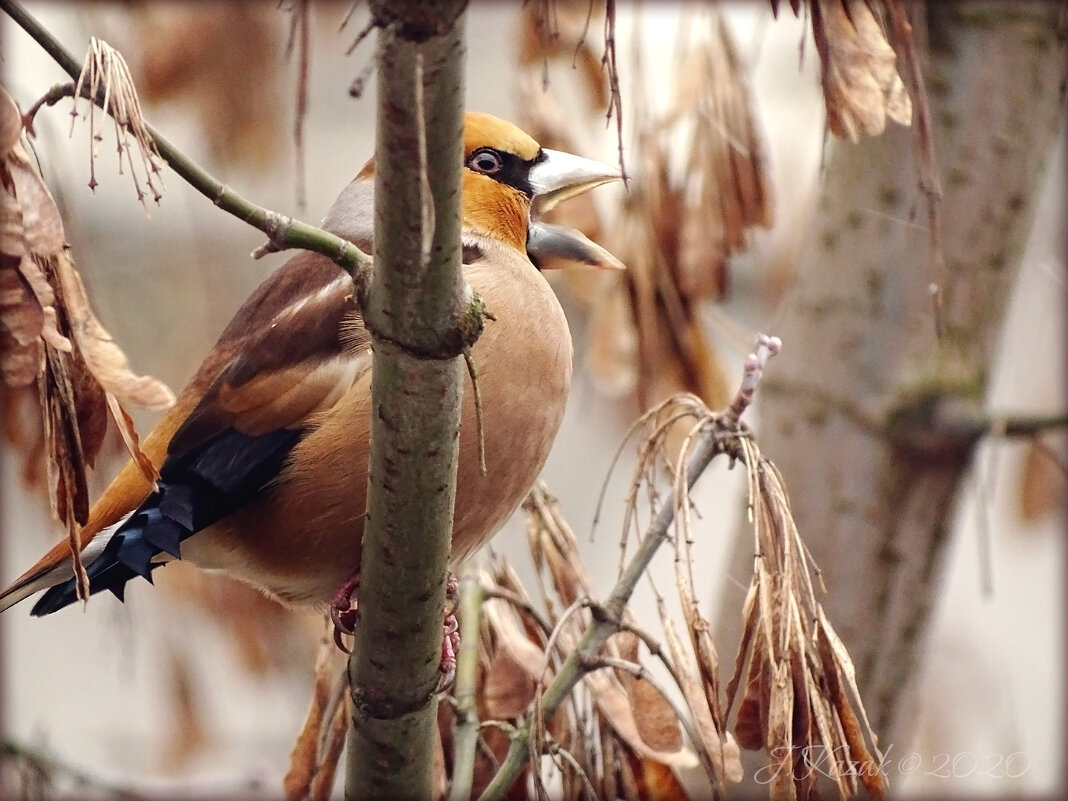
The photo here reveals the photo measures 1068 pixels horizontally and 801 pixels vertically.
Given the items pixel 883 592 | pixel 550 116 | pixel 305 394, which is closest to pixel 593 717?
pixel 305 394

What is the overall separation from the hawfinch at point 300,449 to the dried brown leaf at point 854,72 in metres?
0.51

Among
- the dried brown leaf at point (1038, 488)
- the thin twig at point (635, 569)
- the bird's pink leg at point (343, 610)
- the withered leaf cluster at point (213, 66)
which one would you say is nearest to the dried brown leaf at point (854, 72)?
the thin twig at point (635, 569)

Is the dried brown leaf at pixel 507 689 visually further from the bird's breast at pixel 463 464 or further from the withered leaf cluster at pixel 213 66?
the withered leaf cluster at pixel 213 66

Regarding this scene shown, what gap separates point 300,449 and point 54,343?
716 millimetres

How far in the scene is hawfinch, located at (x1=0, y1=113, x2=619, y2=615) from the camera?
5.52 ft

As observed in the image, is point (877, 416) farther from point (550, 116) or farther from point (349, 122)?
point (349, 122)

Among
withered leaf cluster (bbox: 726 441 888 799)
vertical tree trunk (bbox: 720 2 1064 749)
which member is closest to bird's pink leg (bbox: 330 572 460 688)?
withered leaf cluster (bbox: 726 441 888 799)

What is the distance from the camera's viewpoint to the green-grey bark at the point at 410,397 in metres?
1.03

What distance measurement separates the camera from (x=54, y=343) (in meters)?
1.03

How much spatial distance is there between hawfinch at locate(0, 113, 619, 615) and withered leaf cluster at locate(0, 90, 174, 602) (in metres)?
0.51

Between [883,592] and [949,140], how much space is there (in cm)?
81

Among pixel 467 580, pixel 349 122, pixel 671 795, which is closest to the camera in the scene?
pixel 671 795

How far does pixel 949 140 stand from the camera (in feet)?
7.51

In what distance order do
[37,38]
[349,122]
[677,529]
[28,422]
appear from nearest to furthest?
[37,38]
[677,529]
[28,422]
[349,122]
